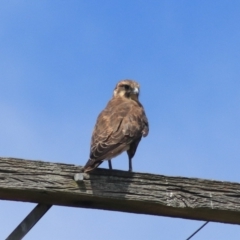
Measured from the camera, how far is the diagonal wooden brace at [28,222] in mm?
2790

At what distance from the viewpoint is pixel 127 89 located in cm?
729

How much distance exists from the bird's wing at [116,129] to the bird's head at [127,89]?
110cm

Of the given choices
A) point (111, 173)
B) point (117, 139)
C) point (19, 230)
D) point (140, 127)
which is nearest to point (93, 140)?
point (117, 139)

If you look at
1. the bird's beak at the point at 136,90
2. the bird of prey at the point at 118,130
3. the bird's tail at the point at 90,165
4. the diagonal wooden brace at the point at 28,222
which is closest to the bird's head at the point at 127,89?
the bird's beak at the point at 136,90

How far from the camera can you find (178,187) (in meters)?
3.08

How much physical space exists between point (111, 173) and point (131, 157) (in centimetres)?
219

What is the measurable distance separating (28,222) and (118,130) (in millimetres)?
2327

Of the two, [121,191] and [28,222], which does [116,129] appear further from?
[28,222]

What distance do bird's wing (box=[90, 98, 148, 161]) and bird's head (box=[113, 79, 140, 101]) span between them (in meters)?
1.10

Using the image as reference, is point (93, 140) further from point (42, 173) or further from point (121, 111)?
point (42, 173)

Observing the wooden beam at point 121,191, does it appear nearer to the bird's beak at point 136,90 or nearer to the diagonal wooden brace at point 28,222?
the diagonal wooden brace at point 28,222

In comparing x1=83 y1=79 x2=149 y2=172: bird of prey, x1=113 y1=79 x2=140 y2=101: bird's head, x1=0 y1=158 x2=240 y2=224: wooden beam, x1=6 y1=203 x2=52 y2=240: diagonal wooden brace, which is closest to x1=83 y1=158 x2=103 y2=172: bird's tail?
x1=0 y1=158 x2=240 y2=224: wooden beam

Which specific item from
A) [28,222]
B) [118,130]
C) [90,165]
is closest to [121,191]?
[90,165]

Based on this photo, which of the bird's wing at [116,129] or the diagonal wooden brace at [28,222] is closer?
the diagonal wooden brace at [28,222]
